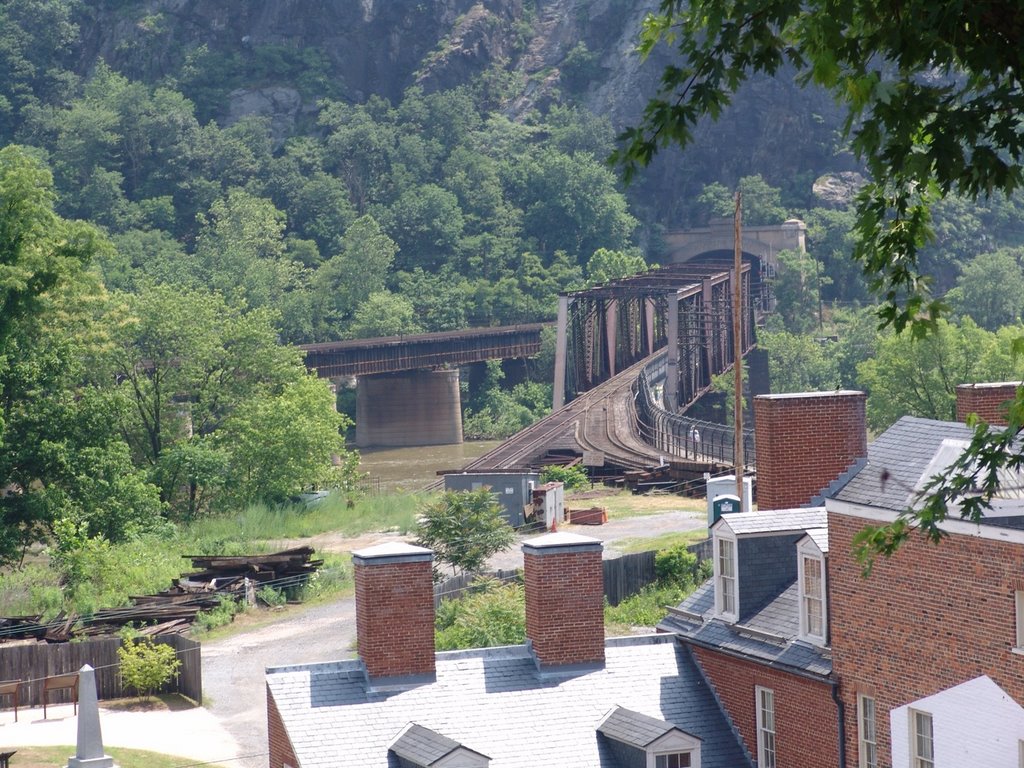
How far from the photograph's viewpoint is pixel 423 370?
10562 cm

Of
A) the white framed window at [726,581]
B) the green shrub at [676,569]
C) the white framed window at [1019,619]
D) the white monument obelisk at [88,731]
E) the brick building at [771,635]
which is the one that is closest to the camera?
the white framed window at [1019,619]

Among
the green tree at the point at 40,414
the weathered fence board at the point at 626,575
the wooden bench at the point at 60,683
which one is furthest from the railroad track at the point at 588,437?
the wooden bench at the point at 60,683

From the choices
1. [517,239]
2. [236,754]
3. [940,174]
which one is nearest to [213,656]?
[236,754]

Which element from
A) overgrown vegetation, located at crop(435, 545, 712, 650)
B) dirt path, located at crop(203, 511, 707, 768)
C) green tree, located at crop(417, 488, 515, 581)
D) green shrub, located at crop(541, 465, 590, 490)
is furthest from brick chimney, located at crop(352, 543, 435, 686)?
green shrub, located at crop(541, 465, 590, 490)

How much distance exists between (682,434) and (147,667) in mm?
41804

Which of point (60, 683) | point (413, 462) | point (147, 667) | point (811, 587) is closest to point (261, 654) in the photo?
point (147, 667)

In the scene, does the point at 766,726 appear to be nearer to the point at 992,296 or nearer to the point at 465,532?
the point at 465,532

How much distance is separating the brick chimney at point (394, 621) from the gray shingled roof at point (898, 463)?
17.0 ft

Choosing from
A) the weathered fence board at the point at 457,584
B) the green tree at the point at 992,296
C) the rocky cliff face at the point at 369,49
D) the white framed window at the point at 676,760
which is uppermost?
the rocky cliff face at the point at 369,49

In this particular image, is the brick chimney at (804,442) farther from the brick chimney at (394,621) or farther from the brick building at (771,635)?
the brick chimney at (394,621)

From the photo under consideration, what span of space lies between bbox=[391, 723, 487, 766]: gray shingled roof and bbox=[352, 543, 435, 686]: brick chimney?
912 mm

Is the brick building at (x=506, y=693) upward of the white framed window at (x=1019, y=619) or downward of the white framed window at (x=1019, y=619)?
downward

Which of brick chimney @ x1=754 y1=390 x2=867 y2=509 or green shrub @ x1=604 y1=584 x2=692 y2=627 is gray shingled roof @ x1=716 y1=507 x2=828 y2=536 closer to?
brick chimney @ x1=754 y1=390 x2=867 y2=509

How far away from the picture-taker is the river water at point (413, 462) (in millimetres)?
86125
